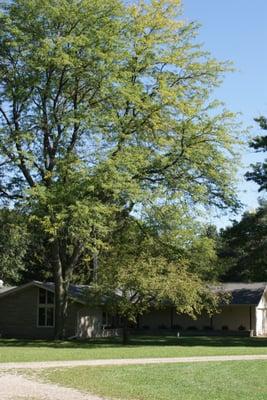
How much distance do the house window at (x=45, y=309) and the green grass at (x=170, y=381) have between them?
23962 mm

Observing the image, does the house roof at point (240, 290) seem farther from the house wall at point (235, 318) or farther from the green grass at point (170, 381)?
the green grass at point (170, 381)

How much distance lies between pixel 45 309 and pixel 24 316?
63.7 inches

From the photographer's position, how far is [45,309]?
1715 inches

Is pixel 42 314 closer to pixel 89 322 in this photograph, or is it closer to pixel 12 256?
pixel 89 322

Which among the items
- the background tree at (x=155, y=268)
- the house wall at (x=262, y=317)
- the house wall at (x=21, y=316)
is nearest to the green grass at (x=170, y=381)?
the background tree at (x=155, y=268)

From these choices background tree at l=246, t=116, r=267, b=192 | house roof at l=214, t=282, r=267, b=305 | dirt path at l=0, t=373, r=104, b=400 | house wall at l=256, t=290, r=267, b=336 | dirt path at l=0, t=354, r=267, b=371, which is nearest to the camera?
dirt path at l=0, t=373, r=104, b=400

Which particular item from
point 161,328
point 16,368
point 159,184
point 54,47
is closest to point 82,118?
point 54,47

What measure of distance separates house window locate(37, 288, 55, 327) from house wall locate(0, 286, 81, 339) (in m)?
0.29

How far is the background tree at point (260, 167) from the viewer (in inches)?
1588

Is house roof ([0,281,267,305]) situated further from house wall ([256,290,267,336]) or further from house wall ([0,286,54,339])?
house wall ([256,290,267,336])

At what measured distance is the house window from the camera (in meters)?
43.2

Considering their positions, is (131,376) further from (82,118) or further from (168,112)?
(168,112)

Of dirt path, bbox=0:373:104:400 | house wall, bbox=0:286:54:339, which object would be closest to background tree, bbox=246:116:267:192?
house wall, bbox=0:286:54:339

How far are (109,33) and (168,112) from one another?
5867 mm
